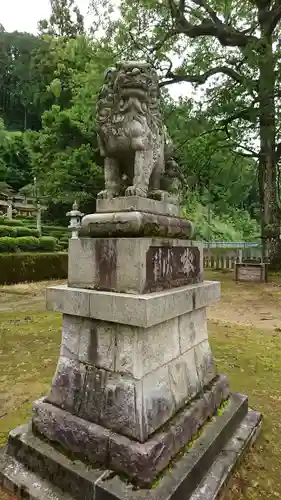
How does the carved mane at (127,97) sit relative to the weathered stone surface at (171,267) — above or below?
above

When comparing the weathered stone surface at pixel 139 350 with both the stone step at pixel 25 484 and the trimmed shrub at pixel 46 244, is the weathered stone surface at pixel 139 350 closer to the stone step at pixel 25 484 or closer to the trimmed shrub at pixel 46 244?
the stone step at pixel 25 484

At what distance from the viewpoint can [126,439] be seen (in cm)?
179

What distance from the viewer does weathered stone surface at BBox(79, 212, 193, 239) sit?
1989mm

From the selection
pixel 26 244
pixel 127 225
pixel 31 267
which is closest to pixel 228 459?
pixel 127 225

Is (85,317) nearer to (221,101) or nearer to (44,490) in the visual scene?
(44,490)

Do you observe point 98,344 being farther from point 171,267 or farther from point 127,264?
point 171,267

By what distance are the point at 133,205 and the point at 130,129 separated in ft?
1.79

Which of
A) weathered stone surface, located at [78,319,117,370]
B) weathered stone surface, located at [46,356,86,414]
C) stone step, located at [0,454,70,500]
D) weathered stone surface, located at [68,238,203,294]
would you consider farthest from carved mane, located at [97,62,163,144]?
stone step, located at [0,454,70,500]

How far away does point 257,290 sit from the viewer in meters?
8.94

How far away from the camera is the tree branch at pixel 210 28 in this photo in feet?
33.6

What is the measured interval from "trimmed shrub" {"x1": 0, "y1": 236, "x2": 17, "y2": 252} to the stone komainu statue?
10.2 m

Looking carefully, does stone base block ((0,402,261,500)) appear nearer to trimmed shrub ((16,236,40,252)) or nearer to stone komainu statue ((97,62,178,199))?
stone komainu statue ((97,62,178,199))

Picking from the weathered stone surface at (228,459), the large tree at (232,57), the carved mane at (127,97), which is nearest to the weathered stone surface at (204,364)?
the weathered stone surface at (228,459)

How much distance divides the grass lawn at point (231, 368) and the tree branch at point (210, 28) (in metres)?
8.72
